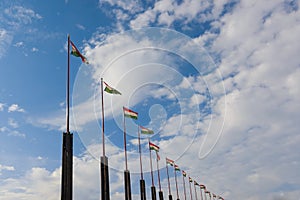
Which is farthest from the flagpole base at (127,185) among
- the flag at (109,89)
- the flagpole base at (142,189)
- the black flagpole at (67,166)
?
the black flagpole at (67,166)

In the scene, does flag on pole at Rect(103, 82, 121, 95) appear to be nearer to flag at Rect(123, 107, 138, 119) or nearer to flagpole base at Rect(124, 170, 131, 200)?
flag at Rect(123, 107, 138, 119)

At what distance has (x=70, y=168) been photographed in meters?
22.1

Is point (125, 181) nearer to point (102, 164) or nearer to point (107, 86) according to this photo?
point (102, 164)

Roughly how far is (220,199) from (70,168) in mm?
111809

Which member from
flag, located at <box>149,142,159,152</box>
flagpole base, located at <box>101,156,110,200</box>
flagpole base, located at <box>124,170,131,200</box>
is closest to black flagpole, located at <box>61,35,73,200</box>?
flagpole base, located at <box>101,156,110,200</box>

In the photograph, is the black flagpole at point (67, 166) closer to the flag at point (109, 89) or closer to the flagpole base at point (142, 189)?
the flag at point (109, 89)

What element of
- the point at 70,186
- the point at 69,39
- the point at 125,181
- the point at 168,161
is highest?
the point at 69,39

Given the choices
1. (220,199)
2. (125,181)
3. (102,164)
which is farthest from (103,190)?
(220,199)

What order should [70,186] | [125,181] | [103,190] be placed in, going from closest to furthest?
1. [70,186]
2. [103,190]
3. [125,181]

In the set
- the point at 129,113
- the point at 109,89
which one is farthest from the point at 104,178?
the point at 129,113

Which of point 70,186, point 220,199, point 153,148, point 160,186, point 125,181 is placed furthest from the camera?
point 220,199

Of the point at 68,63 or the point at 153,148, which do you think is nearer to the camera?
the point at 68,63

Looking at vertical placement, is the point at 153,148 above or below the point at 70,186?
above

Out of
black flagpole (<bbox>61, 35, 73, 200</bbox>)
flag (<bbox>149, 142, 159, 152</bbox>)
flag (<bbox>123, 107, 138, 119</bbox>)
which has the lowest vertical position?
black flagpole (<bbox>61, 35, 73, 200</bbox>)
